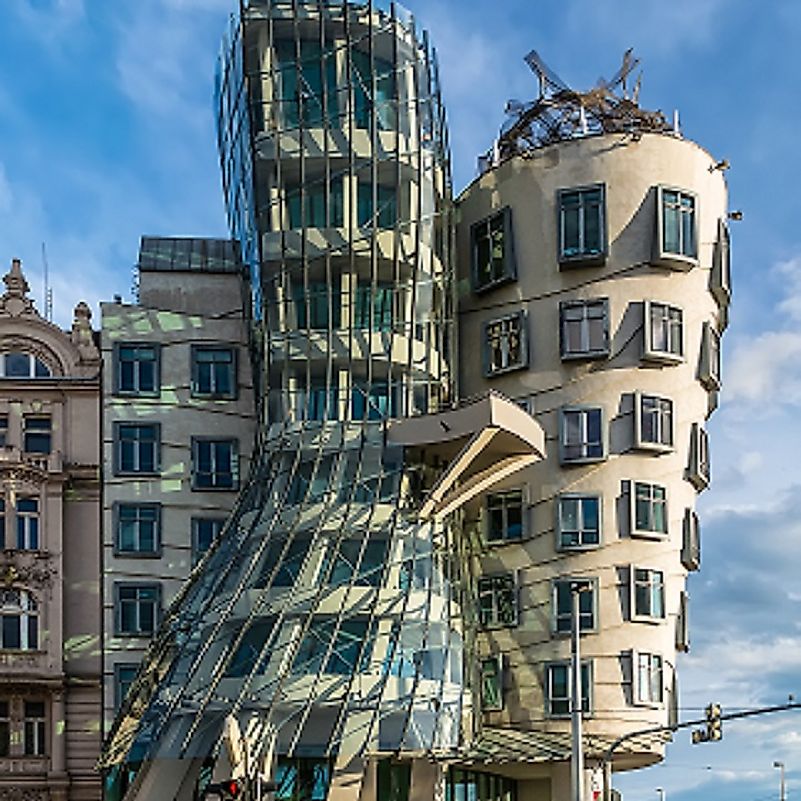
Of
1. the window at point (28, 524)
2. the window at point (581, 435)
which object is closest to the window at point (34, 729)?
the window at point (28, 524)

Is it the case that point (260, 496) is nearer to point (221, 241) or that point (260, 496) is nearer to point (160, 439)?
point (160, 439)

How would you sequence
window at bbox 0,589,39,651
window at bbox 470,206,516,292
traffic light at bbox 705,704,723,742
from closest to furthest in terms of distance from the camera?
traffic light at bbox 705,704,723,742, window at bbox 470,206,516,292, window at bbox 0,589,39,651

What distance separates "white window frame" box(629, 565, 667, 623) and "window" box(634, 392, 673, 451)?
3.57 m

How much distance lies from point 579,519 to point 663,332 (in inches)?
242

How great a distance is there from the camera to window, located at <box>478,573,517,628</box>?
45969 mm

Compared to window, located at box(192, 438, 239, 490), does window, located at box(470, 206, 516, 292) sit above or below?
above

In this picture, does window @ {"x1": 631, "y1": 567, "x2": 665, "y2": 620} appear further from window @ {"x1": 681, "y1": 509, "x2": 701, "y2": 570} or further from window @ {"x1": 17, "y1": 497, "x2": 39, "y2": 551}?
window @ {"x1": 17, "y1": 497, "x2": 39, "y2": 551}

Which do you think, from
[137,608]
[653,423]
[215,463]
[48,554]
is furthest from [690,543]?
[48,554]

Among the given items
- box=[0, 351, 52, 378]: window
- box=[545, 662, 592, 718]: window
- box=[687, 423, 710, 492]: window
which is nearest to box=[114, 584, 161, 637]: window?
box=[0, 351, 52, 378]: window

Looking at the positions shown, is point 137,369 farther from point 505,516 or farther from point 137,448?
point 505,516

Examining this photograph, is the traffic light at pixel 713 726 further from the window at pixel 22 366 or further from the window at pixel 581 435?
the window at pixel 22 366

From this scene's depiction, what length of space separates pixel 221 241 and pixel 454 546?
1694cm

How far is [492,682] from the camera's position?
45.6m

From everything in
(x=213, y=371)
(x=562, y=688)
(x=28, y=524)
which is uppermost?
(x=213, y=371)
